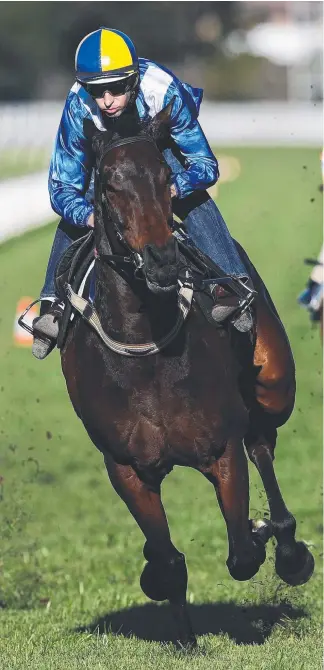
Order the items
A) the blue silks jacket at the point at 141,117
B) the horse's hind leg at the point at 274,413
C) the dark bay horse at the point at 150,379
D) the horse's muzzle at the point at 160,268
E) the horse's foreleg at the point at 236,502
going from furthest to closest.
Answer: the horse's hind leg at the point at 274,413, the horse's foreleg at the point at 236,502, the blue silks jacket at the point at 141,117, the dark bay horse at the point at 150,379, the horse's muzzle at the point at 160,268

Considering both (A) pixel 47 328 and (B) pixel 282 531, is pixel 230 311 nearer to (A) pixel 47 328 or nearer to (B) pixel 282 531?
(A) pixel 47 328

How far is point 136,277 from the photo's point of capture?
5.60 m

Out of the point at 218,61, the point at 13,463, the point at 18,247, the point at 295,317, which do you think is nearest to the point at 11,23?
the point at 218,61

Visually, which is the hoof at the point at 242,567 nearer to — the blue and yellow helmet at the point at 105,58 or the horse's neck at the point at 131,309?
the horse's neck at the point at 131,309

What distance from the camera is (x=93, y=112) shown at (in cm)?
604

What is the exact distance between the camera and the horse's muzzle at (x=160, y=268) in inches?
209

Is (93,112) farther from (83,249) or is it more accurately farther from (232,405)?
(232,405)

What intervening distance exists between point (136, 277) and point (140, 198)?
0.33 m

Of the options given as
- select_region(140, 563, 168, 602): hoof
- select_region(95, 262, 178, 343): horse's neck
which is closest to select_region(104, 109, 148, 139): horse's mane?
select_region(95, 262, 178, 343): horse's neck

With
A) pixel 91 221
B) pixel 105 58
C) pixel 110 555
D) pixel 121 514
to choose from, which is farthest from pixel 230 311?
pixel 121 514

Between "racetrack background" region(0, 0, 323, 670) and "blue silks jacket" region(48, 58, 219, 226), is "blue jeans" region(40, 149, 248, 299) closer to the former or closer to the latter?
"blue silks jacket" region(48, 58, 219, 226)

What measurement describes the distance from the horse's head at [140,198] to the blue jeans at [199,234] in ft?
2.69

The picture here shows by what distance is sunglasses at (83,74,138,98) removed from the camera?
19.1 ft

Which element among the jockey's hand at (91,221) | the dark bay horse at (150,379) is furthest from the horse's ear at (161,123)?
the jockey's hand at (91,221)
